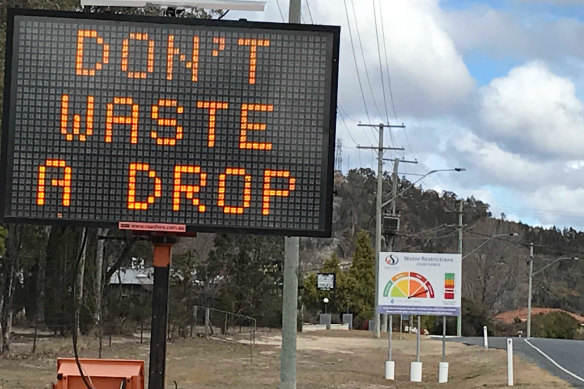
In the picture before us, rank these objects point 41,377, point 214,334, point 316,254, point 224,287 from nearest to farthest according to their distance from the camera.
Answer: point 41,377
point 214,334
point 224,287
point 316,254

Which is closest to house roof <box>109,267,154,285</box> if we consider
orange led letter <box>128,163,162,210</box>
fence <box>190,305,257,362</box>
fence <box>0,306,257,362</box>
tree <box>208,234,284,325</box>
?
tree <box>208,234,284,325</box>

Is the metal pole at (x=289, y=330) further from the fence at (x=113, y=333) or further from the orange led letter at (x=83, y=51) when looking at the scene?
the fence at (x=113, y=333)

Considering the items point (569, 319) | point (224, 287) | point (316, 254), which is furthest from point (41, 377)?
point (316, 254)

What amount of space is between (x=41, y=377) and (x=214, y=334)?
713 inches

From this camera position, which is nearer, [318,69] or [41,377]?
[318,69]

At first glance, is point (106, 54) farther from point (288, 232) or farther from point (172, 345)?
point (172, 345)

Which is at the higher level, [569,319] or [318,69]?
[318,69]

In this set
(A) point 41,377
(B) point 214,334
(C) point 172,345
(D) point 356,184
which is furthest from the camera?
(D) point 356,184

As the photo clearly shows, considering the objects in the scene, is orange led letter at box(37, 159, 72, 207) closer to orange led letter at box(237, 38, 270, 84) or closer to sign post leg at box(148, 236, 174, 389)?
sign post leg at box(148, 236, 174, 389)

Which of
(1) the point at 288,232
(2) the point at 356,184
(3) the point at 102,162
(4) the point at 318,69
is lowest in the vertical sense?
(1) the point at 288,232

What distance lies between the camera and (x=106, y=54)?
9.13 m

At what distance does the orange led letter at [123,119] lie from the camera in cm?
904

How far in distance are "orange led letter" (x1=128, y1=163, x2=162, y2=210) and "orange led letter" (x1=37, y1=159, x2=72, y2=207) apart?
562mm

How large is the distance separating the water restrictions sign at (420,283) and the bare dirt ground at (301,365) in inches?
71.5
